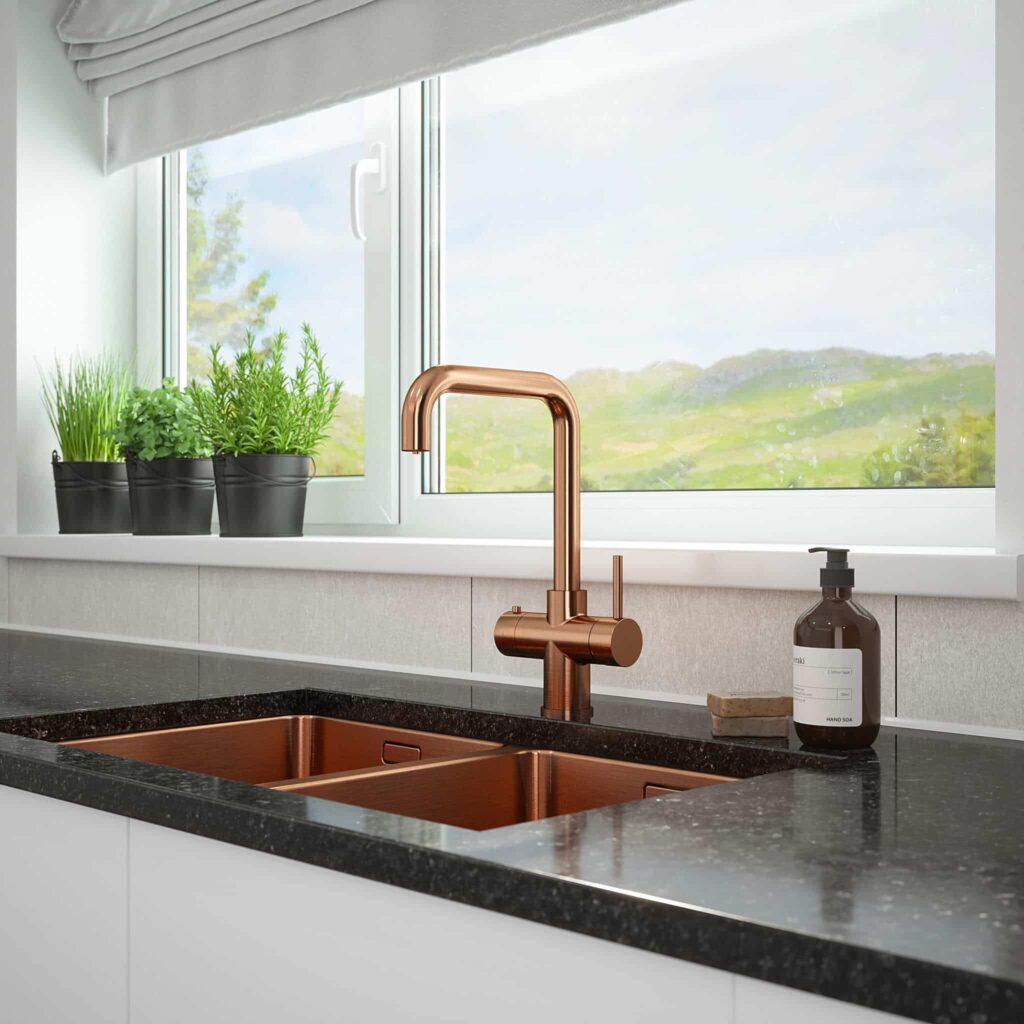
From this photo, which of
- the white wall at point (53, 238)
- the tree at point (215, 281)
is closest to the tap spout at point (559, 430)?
the tree at point (215, 281)

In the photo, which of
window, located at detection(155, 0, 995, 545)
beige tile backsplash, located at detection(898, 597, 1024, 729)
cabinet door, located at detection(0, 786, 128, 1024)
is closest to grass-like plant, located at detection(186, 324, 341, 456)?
window, located at detection(155, 0, 995, 545)

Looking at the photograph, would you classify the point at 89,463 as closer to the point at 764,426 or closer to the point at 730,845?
the point at 764,426

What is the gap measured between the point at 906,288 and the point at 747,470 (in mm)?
303

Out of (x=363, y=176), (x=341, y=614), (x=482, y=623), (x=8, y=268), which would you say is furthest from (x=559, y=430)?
(x=8, y=268)

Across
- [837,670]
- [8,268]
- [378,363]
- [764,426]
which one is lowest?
[837,670]

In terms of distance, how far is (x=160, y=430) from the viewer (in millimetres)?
2271

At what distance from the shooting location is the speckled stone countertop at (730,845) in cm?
64

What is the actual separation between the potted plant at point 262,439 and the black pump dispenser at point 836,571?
1.09m

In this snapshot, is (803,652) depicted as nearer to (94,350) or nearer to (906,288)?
(906,288)

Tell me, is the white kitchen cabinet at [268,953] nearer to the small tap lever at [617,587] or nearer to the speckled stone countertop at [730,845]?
the speckled stone countertop at [730,845]

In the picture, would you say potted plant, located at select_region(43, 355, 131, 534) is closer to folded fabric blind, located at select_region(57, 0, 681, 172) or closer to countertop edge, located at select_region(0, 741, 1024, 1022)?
folded fabric blind, located at select_region(57, 0, 681, 172)

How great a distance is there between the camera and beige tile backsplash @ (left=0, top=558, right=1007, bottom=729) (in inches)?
50.9

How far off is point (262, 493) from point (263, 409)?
130 mm

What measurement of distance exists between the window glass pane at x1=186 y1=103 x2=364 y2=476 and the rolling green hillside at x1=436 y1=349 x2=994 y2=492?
34cm
